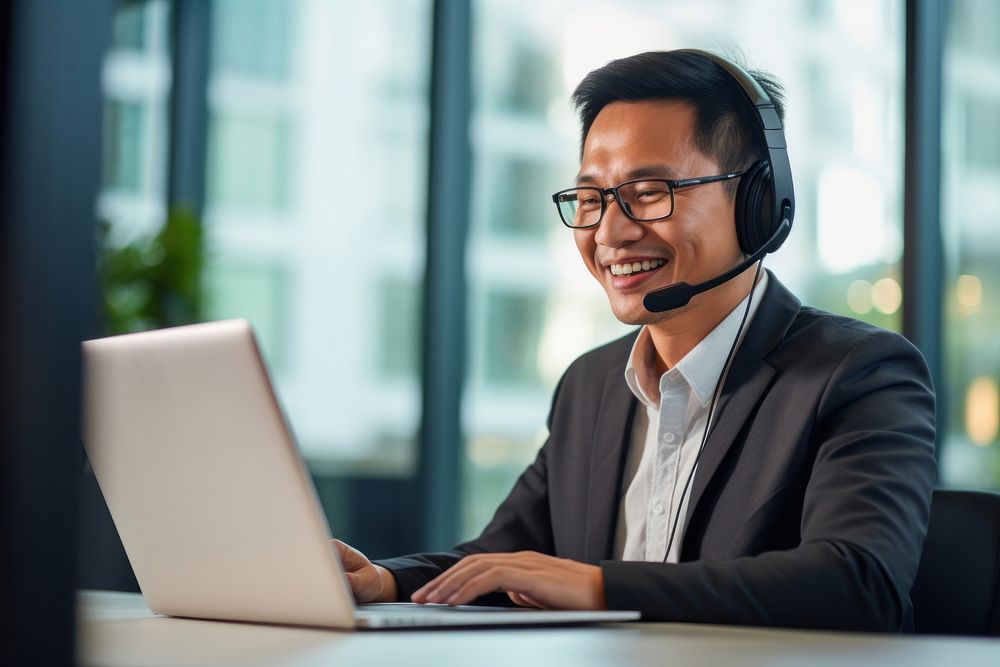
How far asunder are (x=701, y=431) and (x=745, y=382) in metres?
0.12

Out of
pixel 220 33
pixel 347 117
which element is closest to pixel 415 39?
pixel 347 117

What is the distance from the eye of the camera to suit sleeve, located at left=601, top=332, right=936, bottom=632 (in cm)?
113

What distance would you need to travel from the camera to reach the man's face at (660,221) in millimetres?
1686

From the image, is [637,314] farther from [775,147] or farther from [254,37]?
[254,37]

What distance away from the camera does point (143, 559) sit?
3.74ft

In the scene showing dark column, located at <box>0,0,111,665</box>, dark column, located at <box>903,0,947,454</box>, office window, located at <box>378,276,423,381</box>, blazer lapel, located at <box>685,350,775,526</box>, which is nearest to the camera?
dark column, located at <box>0,0,111,665</box>

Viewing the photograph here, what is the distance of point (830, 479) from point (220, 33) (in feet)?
12.7

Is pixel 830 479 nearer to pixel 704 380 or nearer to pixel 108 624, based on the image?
pixel 704 380

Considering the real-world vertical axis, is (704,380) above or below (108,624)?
above

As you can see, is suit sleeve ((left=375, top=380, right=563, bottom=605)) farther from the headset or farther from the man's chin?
the headset

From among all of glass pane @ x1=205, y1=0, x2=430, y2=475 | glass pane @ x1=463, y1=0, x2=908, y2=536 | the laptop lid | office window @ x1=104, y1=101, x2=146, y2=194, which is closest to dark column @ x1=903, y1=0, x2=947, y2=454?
glass pane @ x1=463, y1=0, x2=908, y2=536

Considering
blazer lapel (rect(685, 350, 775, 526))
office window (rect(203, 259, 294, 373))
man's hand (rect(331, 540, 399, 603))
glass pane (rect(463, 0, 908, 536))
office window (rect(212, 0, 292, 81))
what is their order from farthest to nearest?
1. office window (rect(212, 0, 292, 81))
2. office window (rect(203, 259, 294, 373))
3. glass pane (rect(463, 0, 908, 536))
4. blazer lapel (rect(685, 350, 775, 526))
5. man's hand (rect(331, 540, 399, 603))

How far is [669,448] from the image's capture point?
5.57 feet

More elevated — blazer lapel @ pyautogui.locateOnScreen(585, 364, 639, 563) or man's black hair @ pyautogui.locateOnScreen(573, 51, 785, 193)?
man's black hair @ pyautogui.locateOnScreen(573, 51, 785, 193)
